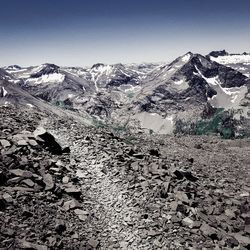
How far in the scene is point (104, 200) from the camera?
1041 inches

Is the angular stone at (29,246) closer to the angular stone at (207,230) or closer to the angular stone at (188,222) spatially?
the angular stone at (188,222)

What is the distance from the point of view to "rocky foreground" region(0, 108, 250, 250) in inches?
854

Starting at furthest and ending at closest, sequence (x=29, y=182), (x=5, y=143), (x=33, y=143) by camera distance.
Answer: (x=33, y=143) → (x=5, y=143) → (x=29, y=182)

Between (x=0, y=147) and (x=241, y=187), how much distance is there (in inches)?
878

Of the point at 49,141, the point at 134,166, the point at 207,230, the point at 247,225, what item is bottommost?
the point at 247,225

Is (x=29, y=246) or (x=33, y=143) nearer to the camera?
(x=29, y=246)

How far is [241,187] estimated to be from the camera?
1364 inches

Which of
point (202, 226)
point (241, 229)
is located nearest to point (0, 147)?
point (202, 226)

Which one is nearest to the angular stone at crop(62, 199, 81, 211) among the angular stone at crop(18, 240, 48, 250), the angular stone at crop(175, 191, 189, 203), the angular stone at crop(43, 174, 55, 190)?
the angular stone at crop(43, 174, 55, 190)

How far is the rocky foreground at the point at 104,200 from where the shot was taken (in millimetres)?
21703

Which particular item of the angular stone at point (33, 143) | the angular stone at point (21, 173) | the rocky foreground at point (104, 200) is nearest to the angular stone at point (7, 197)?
the rocky foreground at point (104, 200)

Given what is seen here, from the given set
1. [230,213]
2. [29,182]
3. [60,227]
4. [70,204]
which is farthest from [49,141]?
[230,213]

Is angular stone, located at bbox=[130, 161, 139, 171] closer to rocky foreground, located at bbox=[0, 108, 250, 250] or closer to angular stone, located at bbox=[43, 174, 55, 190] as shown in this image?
rocky foreground, located at bbox=[0, 108, 250, 250]

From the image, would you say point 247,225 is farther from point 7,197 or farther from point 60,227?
point 7,197
